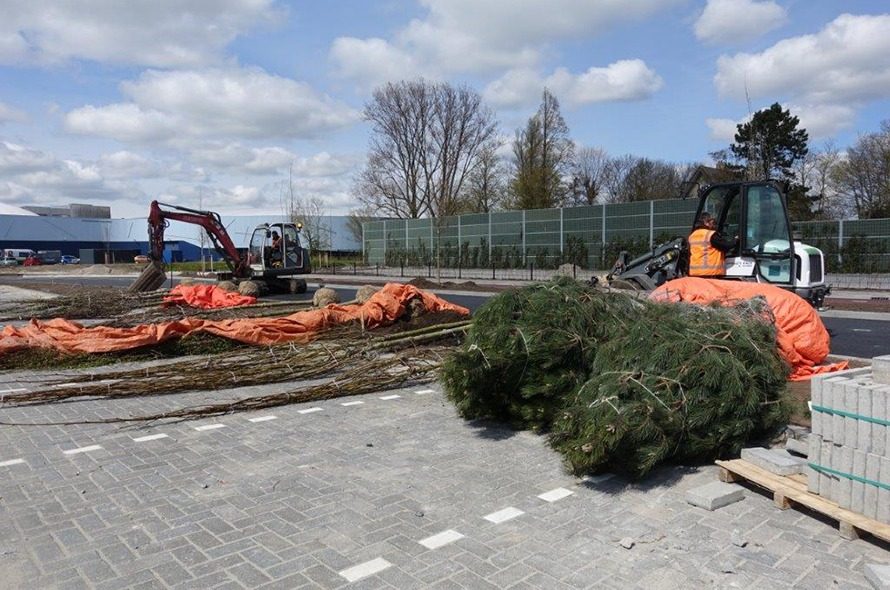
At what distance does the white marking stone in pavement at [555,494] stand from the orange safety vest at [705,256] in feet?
22.5

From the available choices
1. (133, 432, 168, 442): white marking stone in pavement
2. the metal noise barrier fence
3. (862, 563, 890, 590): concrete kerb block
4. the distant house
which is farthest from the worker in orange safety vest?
the distant house

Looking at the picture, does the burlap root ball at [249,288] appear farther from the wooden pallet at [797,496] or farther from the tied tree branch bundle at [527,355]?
the wooden pallet at [797,496]

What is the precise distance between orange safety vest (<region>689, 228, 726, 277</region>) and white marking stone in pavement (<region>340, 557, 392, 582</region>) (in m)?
8.46

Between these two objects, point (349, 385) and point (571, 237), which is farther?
point (571, 237)

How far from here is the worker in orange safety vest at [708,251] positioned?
10500mm

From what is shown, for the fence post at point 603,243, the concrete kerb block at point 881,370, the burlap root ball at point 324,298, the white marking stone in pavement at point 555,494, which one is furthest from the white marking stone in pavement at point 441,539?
the fence post at point 603,243

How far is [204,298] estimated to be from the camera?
18.0m

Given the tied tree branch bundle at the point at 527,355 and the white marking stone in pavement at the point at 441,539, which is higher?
the tied tree branch bundle at the point at 527,355

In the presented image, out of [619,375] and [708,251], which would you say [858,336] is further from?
[619,375]

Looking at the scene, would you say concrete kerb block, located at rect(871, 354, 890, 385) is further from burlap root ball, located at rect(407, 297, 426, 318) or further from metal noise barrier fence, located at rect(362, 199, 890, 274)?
metal noise barrier fence, located at rect(362, 199, 890, 274)

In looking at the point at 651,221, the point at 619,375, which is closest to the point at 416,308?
the point at 619,375

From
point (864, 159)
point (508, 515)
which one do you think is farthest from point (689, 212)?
point (508, 515)

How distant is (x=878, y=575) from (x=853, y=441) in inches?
38.9

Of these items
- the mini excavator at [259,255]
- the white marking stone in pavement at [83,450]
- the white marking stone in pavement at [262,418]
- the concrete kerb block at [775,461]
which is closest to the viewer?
the concrete kerb block at [775,461]
